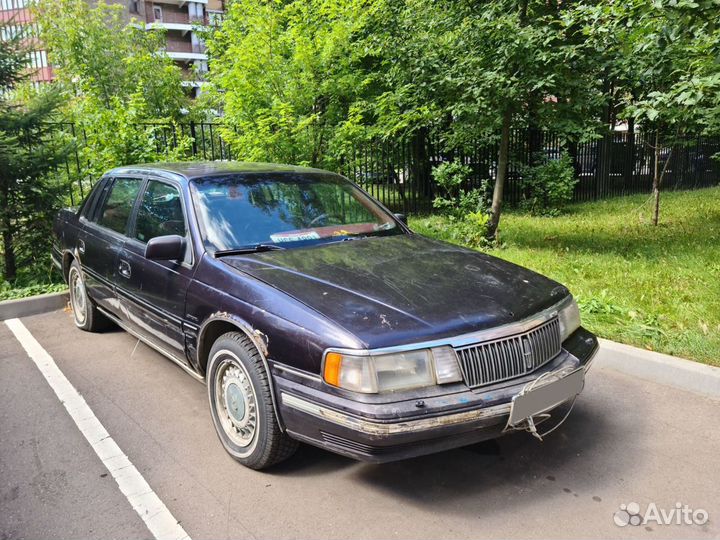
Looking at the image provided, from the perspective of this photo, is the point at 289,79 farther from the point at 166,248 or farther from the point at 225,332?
the point at 225,332

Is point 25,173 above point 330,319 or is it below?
above

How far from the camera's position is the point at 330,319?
105 inches

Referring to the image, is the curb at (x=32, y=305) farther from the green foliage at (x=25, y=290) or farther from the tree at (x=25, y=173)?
the tree at (x=25, y=173)

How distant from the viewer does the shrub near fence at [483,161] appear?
9.34 metres

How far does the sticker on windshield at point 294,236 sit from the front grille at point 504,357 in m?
1.55

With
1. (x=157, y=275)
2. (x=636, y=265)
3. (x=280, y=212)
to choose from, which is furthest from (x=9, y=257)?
(x=636, y=265)

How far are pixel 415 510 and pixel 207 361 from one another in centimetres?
152

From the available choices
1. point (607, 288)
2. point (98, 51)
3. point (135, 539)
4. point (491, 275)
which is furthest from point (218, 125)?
point (98, 51)

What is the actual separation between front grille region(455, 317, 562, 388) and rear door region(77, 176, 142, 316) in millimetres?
3100

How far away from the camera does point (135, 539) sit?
8.34 feet

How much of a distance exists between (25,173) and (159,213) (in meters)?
4.18

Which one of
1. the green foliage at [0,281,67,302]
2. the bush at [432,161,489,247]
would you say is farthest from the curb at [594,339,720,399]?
the green foliage at [0,281,67,302]

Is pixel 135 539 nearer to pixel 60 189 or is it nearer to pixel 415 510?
pixel 415 510

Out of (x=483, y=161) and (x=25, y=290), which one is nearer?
(x=25, y=290)
